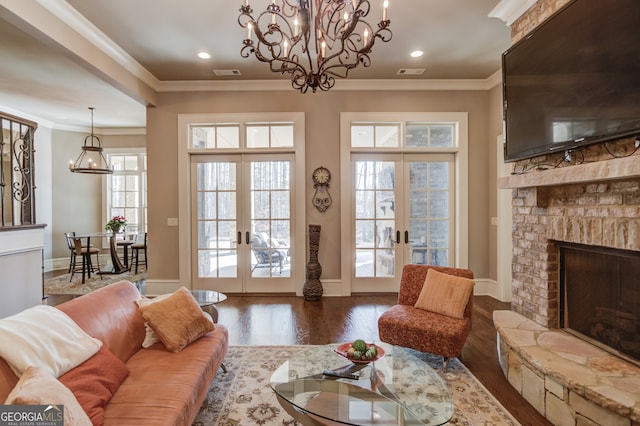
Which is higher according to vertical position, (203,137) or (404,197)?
(203,137)

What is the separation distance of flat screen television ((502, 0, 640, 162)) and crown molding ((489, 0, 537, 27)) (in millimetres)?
354

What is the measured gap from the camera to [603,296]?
233 centimetres

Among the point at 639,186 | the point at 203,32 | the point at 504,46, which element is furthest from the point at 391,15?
the point at 639,186

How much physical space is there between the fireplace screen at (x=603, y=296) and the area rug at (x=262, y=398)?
0.94 m

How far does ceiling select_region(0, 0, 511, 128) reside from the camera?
9.61 ft

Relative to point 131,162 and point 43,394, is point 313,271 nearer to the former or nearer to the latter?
point 43,394

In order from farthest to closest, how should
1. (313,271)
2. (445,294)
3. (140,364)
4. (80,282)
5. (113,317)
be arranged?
(80,282), (313,271), (445,294), (113,317), (140,364)

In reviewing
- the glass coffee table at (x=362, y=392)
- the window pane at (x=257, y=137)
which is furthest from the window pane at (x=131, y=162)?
the glass coffee table at (x=362, y=392)

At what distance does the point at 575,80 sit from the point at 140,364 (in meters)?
3.50

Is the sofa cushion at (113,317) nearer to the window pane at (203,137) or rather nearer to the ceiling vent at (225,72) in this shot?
the window pane at (203,137)

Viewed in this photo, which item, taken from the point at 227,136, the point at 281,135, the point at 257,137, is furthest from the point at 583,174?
the point at 227,136

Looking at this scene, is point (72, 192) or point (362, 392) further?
point (72, 192)

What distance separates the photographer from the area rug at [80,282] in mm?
5230

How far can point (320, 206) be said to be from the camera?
4.68 metres
